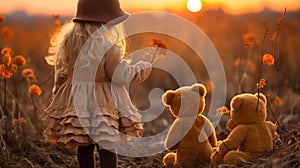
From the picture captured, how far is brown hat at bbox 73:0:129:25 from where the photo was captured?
3.29 metres

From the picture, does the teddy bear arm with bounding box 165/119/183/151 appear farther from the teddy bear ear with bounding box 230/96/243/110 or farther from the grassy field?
the grassy field

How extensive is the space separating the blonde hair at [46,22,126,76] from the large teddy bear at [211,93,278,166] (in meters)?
0.89

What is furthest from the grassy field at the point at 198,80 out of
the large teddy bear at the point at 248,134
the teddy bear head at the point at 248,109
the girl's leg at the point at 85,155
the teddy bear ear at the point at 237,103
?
the girl's leg at the point at 85,155

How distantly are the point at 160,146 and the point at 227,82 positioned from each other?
264 centimetres

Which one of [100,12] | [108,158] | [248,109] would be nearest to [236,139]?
[248,109]

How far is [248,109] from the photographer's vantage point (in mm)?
3381

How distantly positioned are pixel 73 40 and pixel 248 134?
1.29 m

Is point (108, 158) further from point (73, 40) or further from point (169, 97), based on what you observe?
point (73, 40)

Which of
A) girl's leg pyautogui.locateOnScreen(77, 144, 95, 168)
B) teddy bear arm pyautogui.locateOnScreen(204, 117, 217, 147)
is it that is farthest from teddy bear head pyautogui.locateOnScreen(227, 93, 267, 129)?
girl's leg pyautogui.locateOnScreen(77, 144, 95, 168)

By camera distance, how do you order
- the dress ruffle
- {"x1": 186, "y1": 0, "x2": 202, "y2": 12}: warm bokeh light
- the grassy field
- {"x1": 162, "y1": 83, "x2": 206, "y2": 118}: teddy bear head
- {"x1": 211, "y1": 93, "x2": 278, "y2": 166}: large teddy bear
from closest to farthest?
the dress ruffle
{"x1": 211, "y1": 93, "x2": 278, "y2": 166}: large teddy bear
{"x1": 162, "y1": 83, "x2": 206, "y2": 118}: teddy bear head
the grassy field
{"x1": 186, "y1": 0, "x2": 202, "y2": 12}: warm bokeh light

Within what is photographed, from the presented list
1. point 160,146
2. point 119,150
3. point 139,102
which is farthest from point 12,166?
point 139,102

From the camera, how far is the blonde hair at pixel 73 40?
3289 mm

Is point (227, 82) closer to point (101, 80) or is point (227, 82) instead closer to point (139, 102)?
point (139, 102)

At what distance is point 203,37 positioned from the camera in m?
8.10
